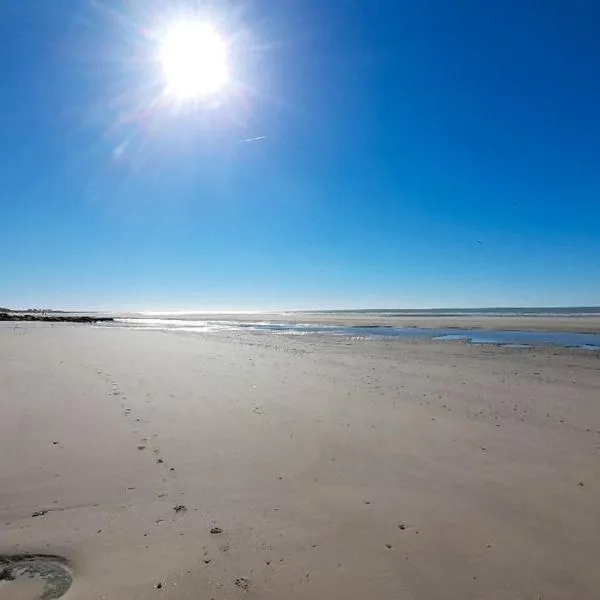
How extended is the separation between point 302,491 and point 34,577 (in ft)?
9.71

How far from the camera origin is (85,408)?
9.20 meters

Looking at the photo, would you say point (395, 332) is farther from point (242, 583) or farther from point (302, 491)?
point (242, 583)

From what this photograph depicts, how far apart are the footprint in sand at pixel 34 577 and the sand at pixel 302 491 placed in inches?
1.9

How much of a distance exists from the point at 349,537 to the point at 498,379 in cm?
1143

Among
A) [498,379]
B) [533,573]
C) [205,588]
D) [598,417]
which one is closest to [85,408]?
[205,588]

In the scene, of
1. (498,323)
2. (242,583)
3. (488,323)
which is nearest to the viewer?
(242,583)

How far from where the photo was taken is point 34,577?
373 cm

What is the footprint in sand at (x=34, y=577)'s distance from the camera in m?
3.52

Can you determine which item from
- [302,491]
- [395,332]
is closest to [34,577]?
[302,491]

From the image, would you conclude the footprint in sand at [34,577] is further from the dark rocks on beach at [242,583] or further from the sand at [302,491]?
the dark rocks on beach at [242,583]

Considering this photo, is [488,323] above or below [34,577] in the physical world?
above

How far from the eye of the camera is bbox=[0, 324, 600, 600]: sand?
3787 millimetres

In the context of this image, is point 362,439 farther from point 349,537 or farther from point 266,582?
point 266,582

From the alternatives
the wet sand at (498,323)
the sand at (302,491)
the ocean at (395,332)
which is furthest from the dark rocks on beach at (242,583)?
the wet sand at (498,323)
